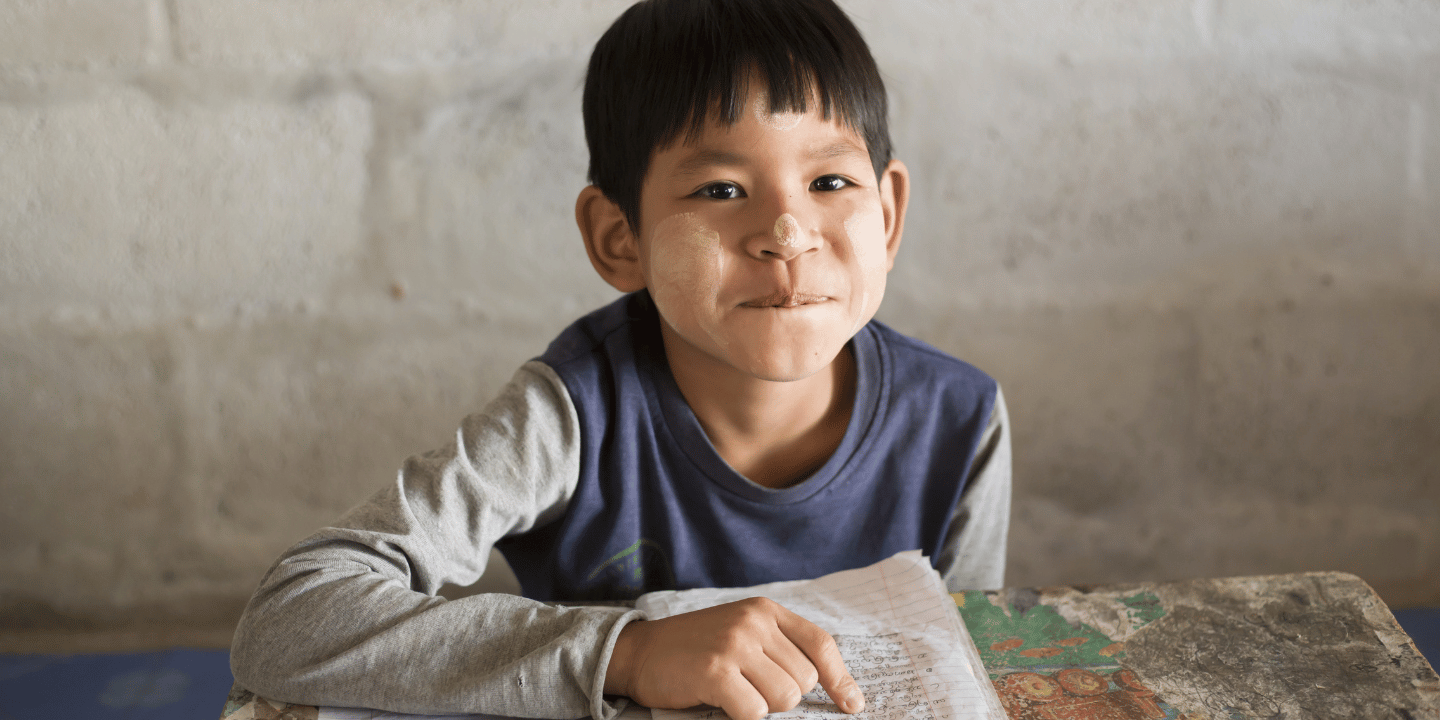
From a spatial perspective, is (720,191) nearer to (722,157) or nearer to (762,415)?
(722,157)

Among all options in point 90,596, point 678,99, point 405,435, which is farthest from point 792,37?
point 90,596

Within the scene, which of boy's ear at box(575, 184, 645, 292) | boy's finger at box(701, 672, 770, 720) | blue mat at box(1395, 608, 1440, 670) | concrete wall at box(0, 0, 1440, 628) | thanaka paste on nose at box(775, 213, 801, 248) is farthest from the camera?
blue mat at box(1395, 608, 1440, 670)

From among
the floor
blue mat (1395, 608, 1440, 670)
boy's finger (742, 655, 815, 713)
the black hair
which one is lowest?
blue mat (1395, 608, 1440, 670)

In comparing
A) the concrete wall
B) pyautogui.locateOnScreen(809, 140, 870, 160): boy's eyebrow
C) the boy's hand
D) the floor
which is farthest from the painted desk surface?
the floor

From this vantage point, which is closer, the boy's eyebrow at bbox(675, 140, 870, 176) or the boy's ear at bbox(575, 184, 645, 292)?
the boy's eyebrow at bbox(675, 140, 870, 176)

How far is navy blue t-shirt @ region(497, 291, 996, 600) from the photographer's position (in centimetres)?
89

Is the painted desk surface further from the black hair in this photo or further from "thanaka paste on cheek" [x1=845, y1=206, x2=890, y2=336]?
the black hair

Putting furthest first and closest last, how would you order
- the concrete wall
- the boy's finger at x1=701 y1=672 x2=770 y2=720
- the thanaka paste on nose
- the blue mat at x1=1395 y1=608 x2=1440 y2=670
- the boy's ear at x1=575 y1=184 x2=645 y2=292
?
1. the blue mat at x1=1395 y1=608 x2=1440 y2=670
2. the concrete wall
3. the boy's ear at x1=575 y1=184 x2=645 y2=292
4. the thanaka paste on nose
5. the boy's finger at x1=701 y1=672 x2=770 y2=720

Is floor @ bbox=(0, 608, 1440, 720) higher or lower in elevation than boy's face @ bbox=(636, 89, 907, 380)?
lower

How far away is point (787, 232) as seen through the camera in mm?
734

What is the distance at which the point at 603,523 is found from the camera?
90 cm

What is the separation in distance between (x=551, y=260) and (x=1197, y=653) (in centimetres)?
86

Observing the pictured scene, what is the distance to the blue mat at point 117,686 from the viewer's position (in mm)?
1244

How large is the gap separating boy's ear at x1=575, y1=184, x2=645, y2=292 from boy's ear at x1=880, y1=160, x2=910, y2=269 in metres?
0.23
